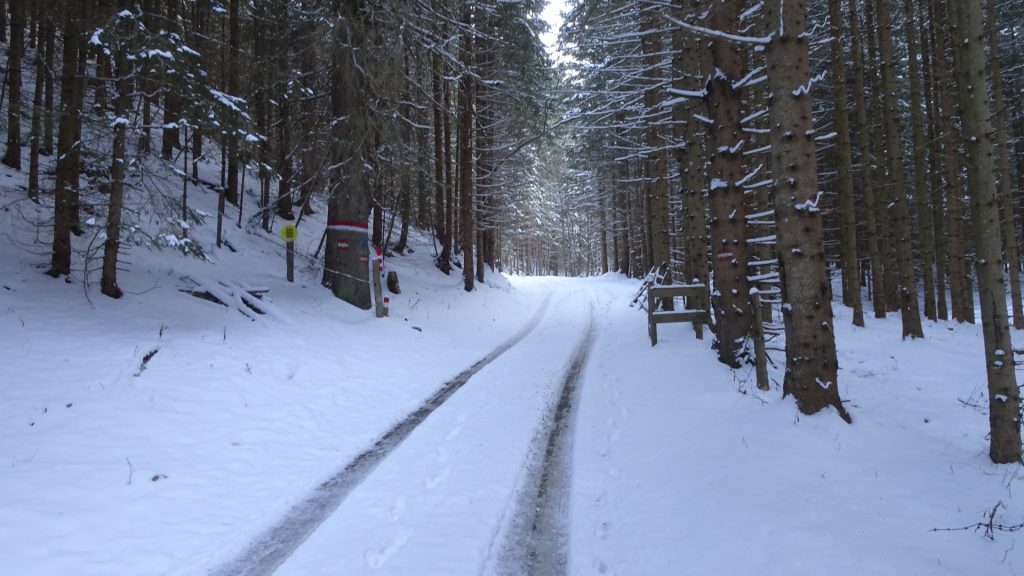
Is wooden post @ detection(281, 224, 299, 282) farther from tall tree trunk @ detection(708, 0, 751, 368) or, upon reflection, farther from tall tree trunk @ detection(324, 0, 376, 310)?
tall tree trunk @ detection(708, 0, 751, 368)

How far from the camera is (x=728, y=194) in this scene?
8.03 meters

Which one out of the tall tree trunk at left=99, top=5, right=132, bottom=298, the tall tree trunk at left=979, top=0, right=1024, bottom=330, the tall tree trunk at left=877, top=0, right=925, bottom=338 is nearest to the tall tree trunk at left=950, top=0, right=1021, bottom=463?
the tall tree trunk at left=979, top=0, right=1024, bottom=330

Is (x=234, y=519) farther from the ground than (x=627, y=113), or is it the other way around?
(x=627, y=113)

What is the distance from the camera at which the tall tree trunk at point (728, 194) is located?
311 inches

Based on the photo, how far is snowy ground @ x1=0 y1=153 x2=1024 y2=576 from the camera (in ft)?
11.0

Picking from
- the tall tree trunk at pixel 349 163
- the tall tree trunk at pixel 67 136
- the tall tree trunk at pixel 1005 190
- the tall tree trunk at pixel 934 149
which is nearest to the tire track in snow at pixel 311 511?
the tall tree trunk at pixel 349 163

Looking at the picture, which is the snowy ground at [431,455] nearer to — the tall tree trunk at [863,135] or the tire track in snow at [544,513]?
the tire track in snow at [544,513]

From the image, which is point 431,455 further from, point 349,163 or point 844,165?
point 844,165

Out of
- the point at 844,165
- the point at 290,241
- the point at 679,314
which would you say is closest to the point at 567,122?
the point at 679,314

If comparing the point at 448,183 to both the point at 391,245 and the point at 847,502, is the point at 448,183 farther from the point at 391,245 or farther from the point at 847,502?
the point at 847,502

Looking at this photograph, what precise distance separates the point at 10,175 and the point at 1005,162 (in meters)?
24.0

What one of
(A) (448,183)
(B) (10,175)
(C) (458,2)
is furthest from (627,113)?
(B) (10,175)

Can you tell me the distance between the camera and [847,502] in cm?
361

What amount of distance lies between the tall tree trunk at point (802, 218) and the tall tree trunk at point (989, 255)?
1195 mm
